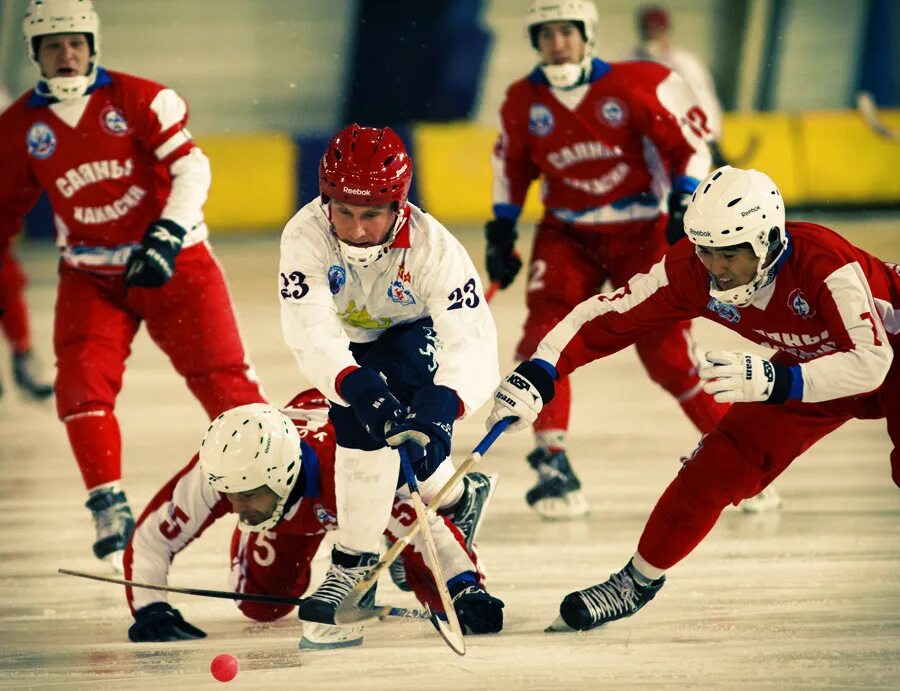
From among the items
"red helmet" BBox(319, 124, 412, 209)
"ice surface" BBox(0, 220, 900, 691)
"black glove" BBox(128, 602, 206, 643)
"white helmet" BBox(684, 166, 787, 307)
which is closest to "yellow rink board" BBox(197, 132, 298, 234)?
"ice surface" BBox(0, 220, 900, 691)

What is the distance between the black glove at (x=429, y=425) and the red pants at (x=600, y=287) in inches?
76.7

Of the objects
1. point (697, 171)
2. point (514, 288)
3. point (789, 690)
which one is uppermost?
point (697, 171)

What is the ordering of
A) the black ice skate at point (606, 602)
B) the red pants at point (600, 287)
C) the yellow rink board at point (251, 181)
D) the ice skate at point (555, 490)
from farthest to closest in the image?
1. the yellow rink board at point (251, 181)
2. the red pants at point (600, 287)
3. the ice skate at point (555, 490)
4. the black ice skate at point (606, 602)

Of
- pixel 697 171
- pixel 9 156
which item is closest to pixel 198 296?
pixel 9 156

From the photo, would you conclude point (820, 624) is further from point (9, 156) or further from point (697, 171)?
point (9, 156)

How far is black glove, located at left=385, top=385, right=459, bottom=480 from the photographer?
4.59 meters

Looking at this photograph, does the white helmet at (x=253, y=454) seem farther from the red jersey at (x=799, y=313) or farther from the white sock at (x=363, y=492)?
the red jersey at (x=799, y=313)

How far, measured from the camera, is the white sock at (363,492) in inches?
191

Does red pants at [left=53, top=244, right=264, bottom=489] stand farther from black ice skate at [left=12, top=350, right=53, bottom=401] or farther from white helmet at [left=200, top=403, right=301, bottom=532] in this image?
black ice skate at [left=12, top=350, right=53, bottom=401]

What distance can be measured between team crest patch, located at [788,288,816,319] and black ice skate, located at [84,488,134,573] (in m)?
2.61

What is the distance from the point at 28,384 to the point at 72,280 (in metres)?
3.16

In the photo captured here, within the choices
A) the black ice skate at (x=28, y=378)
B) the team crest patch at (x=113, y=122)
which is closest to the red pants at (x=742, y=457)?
the team crest patch at (x=113, y=122)

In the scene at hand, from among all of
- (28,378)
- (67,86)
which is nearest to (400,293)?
(67,86)

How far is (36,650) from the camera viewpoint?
4.98 m
